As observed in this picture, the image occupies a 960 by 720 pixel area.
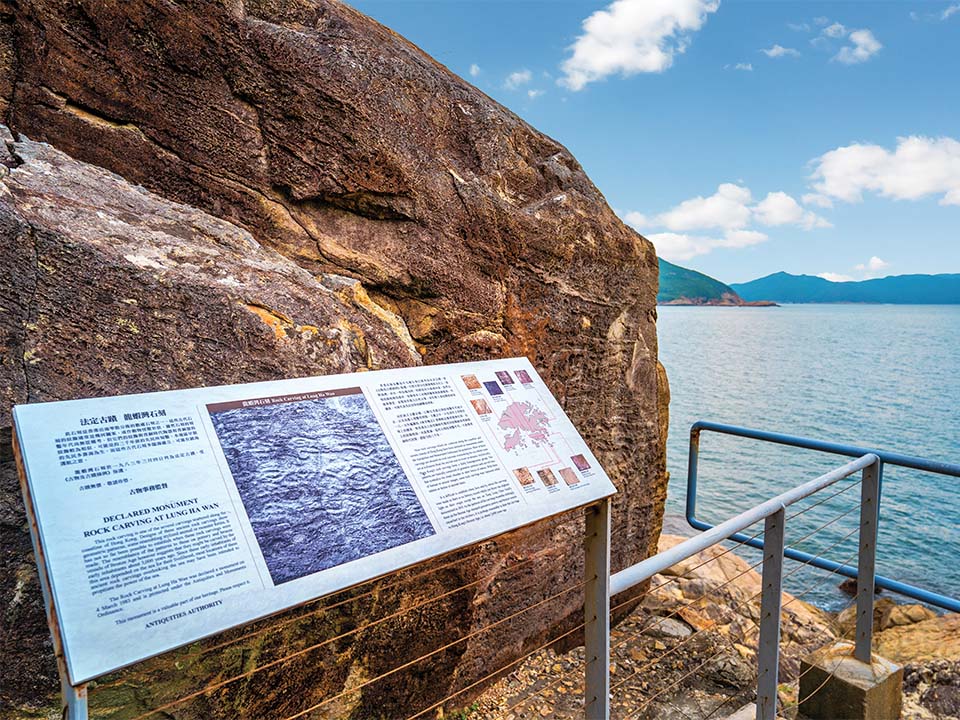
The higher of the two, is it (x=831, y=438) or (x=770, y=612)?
(x=770, y=612)

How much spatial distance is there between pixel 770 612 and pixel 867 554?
100cm

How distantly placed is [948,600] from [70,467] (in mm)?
3886

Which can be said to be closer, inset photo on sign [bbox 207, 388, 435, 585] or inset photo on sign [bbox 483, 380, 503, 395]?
inset photo on sign [bbox 207, 388, 435, 585]

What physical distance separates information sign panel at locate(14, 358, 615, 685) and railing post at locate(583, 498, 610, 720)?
172 millimetres

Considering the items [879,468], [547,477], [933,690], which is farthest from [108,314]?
[933,690]

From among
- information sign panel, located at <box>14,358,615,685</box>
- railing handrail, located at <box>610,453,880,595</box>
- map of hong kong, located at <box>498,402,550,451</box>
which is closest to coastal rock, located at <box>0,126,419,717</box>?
information sign panel, located at <box>14,358,615,685</box>

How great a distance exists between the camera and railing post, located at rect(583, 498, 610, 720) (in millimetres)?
1913

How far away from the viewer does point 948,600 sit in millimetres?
3213

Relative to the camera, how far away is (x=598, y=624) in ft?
6.33

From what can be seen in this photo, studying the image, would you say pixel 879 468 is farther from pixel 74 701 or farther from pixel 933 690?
pixel 74 701

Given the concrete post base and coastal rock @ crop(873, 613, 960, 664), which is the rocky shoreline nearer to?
coastal rock @ crop(873, 613, 960, 664)

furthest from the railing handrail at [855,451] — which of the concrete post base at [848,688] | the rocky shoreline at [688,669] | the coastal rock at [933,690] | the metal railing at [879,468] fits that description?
the coastal rock at [933,690]

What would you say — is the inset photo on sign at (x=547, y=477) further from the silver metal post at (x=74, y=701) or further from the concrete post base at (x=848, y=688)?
the concrete post base at (x=848, y=688)

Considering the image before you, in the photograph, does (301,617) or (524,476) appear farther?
(301,617)
